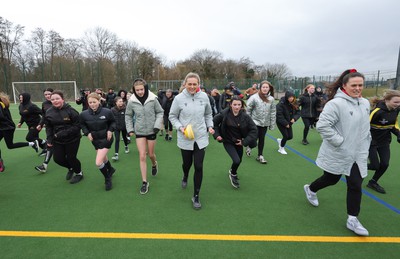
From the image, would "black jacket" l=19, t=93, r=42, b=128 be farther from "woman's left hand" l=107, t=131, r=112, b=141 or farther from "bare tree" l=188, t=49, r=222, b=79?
"bare tree" l=188, t=49, r=222, b=79

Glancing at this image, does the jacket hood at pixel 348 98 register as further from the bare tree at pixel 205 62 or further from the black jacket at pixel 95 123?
the bare tree at pixel 205 62

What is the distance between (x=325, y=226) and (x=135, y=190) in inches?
121

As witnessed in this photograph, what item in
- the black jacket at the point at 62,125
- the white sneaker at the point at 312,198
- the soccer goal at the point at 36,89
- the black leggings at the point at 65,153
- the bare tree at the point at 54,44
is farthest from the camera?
the bare tree at the point at 54,44

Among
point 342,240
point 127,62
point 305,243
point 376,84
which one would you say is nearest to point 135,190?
point 305,243

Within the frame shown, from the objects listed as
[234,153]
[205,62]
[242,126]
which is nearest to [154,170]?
[234,153]

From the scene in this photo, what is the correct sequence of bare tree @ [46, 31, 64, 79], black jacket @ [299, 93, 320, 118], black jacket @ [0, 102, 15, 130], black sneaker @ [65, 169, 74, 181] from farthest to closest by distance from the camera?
bare tree @ [46, 31, 64, 79]
black jacket @ [299, 93, 320, 118]
black jacket @ [0, 102, 15, 130]
black sneaker @ [65, 169, 74, 181]

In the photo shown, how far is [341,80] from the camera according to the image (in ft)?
9.62

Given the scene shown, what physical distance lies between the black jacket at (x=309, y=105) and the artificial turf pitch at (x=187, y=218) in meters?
3.01

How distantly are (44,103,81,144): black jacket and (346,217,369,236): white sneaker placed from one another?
181 inches

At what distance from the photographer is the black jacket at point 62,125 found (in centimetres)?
420

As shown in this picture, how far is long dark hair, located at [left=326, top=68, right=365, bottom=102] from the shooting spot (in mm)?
2702

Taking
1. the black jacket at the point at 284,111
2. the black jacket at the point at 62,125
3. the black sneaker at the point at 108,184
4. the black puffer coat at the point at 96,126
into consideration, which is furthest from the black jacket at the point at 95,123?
the black jacket at the point at 284,111

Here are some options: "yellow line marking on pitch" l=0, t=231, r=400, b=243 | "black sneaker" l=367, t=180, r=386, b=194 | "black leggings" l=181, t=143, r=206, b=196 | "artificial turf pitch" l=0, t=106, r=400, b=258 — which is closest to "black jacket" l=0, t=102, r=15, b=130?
"artificial turf pitch" l=0, t=106, r=400, b=258

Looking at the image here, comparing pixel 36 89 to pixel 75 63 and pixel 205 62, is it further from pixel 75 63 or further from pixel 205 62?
pixel 205 62
